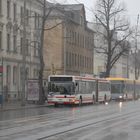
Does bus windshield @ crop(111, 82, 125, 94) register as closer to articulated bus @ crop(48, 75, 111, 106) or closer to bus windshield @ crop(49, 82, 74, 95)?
articulated bus @ crop(48, 75, 111, 106)

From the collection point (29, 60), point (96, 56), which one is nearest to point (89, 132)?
point (29, 60)

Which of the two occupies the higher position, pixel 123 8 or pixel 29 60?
pixel 123 8

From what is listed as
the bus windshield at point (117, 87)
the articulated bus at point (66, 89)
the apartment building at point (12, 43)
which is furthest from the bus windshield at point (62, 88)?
the bus windshield at point (117, 87)

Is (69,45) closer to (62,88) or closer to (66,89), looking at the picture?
(62,88)

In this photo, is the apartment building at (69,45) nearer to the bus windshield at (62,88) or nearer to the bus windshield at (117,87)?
the bus windshield at (117,87)

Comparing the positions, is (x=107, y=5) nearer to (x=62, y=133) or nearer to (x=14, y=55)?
(x=14, y=55)

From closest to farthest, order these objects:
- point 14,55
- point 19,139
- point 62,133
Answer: point 19,139 → point 62,133 → point 14,55

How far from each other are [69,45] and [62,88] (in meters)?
35.0

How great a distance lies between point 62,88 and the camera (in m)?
45.0

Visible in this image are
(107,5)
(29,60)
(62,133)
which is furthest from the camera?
(107,5)

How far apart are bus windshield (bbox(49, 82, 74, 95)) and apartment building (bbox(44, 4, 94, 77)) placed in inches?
887

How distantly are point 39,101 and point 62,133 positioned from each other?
102 ft

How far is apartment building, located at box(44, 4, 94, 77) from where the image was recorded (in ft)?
244

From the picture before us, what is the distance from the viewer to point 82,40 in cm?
8862
